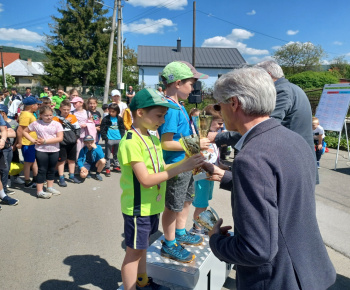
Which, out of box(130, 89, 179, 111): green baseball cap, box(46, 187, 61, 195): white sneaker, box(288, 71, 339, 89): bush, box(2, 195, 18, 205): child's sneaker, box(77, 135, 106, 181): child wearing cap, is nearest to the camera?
box(130, 89, 179, 111): green baseball cap

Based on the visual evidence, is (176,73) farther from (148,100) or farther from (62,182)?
(62,182)

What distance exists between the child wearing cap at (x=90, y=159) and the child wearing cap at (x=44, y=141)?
1.01m

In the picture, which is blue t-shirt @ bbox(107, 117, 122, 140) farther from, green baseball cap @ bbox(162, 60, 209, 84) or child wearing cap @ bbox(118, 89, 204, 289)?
child wearing cap @ bbox(118, 89, 204, 289)

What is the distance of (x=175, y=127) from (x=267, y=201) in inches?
56.9

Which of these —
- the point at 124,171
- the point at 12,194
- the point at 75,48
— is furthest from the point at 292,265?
the point at 75,48

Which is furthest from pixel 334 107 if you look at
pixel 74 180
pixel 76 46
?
pixel 76 46

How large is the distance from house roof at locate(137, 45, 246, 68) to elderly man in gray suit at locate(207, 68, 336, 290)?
4233 centimetres

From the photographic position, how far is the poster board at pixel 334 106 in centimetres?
795

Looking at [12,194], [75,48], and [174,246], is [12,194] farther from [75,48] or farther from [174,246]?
[75,48]

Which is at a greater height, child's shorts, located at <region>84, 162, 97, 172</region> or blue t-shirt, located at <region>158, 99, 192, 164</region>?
blue t-shirt, located at <region>158, 99, 192, 164</region>

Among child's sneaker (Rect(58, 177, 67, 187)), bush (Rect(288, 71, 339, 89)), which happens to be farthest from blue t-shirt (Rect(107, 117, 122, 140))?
bush (Rect(288, 71, 339, 89))

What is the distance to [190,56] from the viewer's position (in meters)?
44.4

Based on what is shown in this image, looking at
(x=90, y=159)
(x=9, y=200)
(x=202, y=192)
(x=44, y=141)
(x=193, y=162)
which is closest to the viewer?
(x=193, y=162)

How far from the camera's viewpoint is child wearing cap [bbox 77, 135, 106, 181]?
6.26 metres
